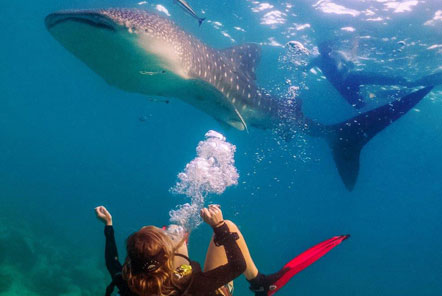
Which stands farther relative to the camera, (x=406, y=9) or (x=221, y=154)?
(x=406, y=9)

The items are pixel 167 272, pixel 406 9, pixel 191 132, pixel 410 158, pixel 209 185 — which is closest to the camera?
pixel 167 272

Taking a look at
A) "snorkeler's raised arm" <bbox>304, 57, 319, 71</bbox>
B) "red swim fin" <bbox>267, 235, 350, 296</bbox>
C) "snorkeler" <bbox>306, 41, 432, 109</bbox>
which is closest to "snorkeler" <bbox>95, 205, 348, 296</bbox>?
"red swim fin" <bbox>267, 235, 350, 296</bbox>

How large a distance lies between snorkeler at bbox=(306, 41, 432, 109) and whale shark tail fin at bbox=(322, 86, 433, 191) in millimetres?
6776

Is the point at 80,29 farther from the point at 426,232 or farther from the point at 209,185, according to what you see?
the point at 426,232

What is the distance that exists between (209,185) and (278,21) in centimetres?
968

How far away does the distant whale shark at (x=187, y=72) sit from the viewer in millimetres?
4172

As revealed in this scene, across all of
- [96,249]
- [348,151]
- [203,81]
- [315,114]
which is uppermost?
[315,114]

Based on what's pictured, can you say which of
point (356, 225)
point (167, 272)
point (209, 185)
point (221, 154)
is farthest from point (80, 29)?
point (356, 225)

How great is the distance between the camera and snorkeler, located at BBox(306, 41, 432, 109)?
1431cm

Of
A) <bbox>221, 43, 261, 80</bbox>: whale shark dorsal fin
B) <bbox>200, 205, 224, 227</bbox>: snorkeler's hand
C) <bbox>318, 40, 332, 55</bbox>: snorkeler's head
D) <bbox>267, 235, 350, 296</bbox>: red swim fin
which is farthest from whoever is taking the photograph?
<bbox>318, 40, 332, 55</bbox>: snorkeler's head

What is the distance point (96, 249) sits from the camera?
18812 millimetres

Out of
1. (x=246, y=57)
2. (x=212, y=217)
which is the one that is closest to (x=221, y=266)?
(x=212, y=217)

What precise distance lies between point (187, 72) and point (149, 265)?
4.56 meters

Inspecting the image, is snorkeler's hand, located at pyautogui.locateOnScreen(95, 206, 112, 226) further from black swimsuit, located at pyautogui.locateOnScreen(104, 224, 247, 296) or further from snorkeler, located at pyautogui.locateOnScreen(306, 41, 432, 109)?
snorkeler, located at pyautogui.locateOnScreen(306, 41, 432, 109)
